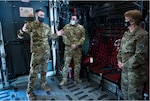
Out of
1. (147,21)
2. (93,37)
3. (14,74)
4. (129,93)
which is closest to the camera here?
(129,93)

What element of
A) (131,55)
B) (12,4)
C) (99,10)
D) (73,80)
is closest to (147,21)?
(131,55)

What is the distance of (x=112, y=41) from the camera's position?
140 inches

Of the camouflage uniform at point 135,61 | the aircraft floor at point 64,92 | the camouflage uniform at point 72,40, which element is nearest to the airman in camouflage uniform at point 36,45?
the aircraft floor at point 64,92

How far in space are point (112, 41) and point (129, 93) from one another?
1728mm

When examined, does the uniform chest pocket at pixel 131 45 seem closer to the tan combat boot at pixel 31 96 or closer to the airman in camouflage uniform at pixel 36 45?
the airman in camouflage uniform at pixel 36 45

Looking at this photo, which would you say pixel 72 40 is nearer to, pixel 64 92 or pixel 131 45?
pixel 64 92

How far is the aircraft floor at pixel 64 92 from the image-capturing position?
9.10 feet

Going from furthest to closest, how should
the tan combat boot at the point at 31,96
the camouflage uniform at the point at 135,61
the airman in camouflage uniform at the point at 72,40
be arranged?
the airman in camouflage uniform at the point at 72,40, the tan combat boot at the point at 31,96, the camouflage uniform at the point at 135,61

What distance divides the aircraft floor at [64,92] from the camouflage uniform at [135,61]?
0.76 m

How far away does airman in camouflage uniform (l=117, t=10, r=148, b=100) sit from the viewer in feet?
6.23

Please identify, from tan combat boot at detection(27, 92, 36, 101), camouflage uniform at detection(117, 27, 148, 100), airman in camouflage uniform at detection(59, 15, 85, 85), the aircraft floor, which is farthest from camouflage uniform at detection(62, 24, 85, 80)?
camouflage uniform at detection(117, 27, 148, 100)

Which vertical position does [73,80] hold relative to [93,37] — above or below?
below

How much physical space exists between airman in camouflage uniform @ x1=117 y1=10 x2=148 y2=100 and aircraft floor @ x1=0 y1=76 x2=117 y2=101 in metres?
0.78

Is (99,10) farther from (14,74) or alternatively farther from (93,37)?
(14,74)
